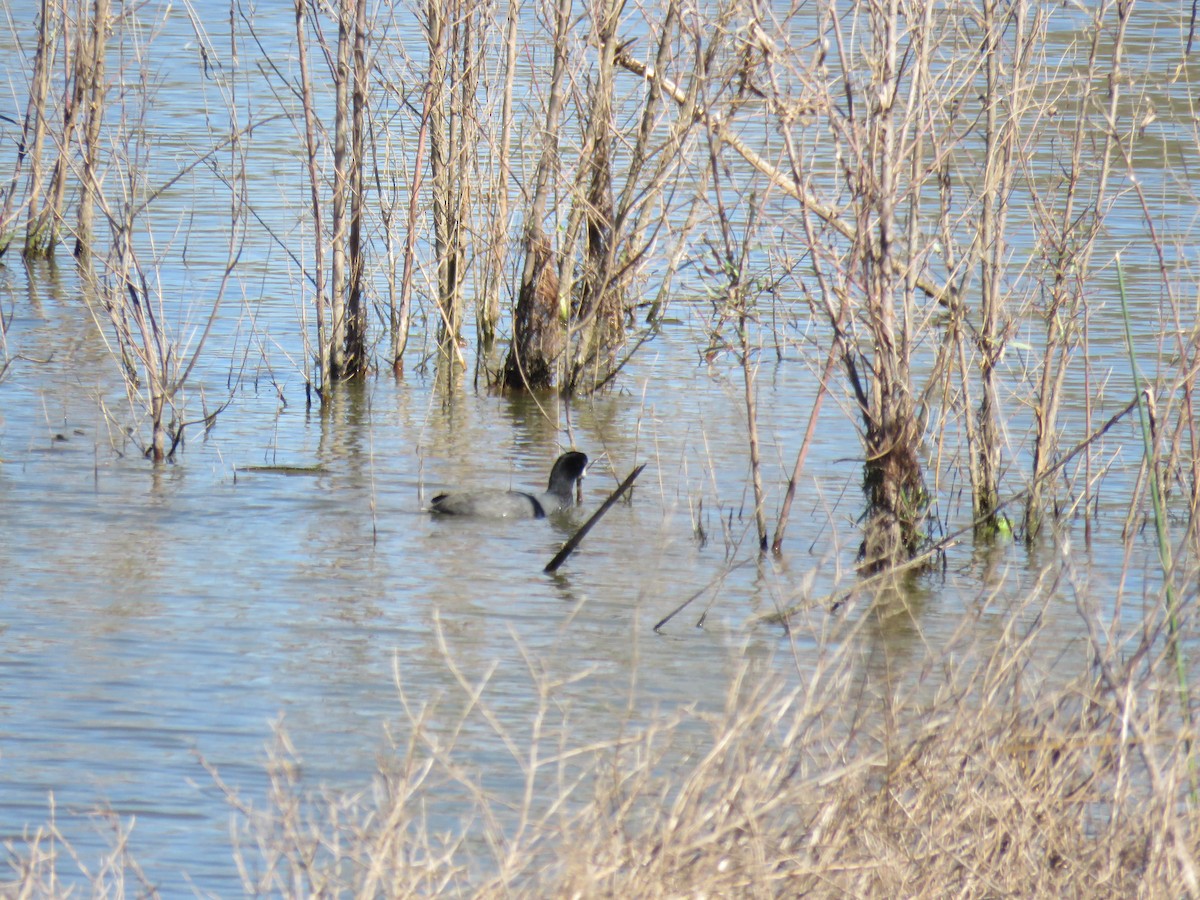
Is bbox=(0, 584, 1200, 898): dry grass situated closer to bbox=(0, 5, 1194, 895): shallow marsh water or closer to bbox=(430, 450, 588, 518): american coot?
bbox=(0, 5, 1194, 895): shallow marsh water

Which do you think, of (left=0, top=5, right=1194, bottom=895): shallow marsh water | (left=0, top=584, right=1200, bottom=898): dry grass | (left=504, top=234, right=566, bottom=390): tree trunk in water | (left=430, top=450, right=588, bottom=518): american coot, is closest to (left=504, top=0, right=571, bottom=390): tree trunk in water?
(left=504, top=234, right=566, bottom=390): tree trunk in water

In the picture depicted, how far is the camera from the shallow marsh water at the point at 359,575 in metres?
6.81

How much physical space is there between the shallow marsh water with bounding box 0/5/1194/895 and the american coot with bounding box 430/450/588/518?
0.09 metres

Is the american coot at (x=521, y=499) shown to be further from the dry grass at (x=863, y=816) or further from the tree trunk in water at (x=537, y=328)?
the dry grass at (x=863, y=816)

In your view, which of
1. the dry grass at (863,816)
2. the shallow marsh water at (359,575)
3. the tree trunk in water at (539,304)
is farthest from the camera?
the tree trunk in water at (539,304)

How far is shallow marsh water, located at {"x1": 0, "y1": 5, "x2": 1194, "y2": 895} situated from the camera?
681 centimetres

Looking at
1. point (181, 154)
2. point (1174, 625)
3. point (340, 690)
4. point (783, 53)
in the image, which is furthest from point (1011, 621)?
point (181, 154)

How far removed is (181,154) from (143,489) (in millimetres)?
10255

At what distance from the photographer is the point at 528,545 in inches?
399

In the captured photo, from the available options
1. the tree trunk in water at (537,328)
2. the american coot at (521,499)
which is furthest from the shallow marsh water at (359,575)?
the tree trunk in water at (537,328)

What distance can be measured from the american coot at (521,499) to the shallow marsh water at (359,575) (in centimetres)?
9

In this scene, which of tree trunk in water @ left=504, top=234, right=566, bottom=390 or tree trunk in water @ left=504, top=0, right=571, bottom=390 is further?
tree trunk in water @ left=504, top=234, right=566, bottom=390

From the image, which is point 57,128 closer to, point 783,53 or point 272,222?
point 272,222

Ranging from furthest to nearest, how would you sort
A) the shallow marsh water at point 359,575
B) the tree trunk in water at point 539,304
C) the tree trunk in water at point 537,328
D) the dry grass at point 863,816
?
1. the tree trunk in water at point 537,328
2. the tree trunk in water at point 539,304
3. the shallow marsh water at point 359,575
4. the dry grass at point 863,816
